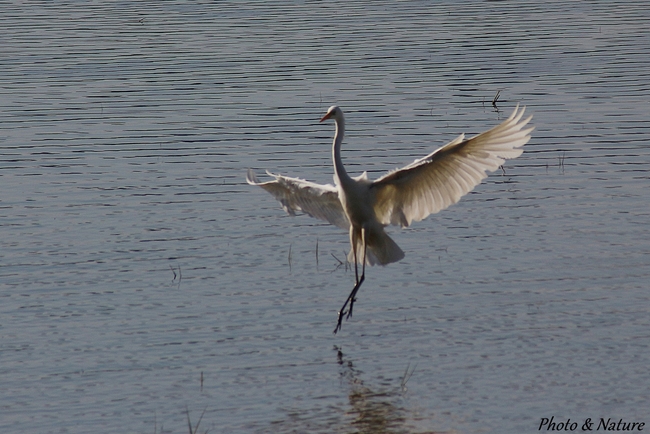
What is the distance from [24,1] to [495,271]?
22170 mm

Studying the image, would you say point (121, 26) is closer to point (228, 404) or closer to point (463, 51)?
point (463, 51)

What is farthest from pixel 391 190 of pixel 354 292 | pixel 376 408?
pixel 376 408

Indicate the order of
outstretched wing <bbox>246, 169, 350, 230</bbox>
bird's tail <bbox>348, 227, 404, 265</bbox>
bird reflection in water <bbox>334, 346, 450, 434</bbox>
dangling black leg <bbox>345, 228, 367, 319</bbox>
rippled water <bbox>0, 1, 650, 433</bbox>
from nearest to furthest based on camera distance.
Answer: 1. bird reflection in water <bbox>334, 346, 450, 434</bbox>
2. rippled water <bbox>0, 1, 650, 433</bbox>
3. dangling black leg <bbox>345, 228, 367, 319</bbox>
4. bird's tail <bbox>348, 227, 404, 265</bbox>
5. outstretched wing <bbox>246, 169, 350, 230</bbox>

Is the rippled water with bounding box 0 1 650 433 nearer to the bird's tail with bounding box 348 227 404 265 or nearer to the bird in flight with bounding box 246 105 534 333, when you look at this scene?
the bird's tail with bounding box 348 227 404 265

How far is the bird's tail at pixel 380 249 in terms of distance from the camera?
397 inches

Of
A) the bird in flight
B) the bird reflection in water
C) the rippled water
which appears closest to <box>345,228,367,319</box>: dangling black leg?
the bird in flight

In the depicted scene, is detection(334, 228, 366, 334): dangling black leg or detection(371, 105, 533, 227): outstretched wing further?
detection(334, 228, 366, 334): dangling black leg

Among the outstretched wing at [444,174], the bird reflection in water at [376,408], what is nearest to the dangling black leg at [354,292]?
the outstretched wing at [444,174]

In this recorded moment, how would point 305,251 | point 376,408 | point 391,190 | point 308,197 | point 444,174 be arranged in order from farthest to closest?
point 305,251 < point 308,197 < point 391,190 < point 444,174 < point 376,408

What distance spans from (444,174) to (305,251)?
238 centimetres

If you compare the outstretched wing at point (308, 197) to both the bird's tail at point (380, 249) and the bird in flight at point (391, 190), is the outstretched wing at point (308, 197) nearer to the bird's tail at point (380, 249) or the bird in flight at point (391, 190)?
the bird in flight at point (391, 190)

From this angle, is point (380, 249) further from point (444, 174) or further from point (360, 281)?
point (444, 174)

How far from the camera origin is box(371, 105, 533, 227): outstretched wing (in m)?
8.85

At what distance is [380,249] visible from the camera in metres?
10.2
